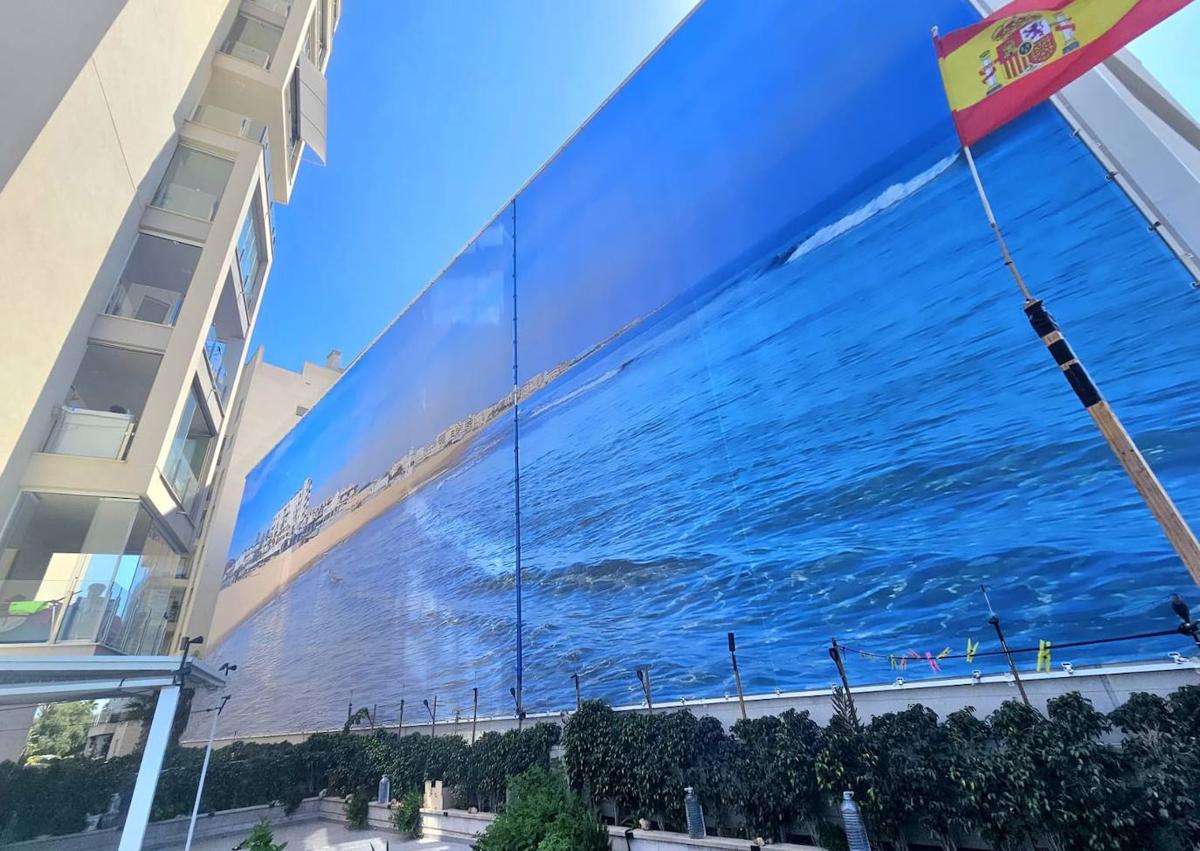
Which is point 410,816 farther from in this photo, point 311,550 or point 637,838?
point 311,550

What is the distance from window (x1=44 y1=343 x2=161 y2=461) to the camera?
24.5 ft

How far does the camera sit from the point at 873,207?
6.89m

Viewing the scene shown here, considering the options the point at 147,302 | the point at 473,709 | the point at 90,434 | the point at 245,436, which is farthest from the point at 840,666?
the point at 245,436

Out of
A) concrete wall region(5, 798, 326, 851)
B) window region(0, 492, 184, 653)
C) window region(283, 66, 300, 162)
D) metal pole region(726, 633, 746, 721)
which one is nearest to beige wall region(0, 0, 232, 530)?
window region(0, 492, 184, 653)

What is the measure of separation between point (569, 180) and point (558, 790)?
11.6 metres

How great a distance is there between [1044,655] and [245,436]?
28826 millimetres

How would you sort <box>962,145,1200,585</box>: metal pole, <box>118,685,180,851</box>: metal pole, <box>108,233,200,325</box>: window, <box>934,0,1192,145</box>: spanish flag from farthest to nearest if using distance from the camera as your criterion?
<box>108,233,200,325</box>: window, <box>118,685,180,851</box>: metal pole, <box>934,0,1192,145</box>: spanish flag, <box>962,145,1200,585</box>: metal pole

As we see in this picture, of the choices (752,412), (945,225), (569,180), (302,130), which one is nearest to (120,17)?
(302,130)

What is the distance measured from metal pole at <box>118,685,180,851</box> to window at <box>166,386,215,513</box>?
3372 mm

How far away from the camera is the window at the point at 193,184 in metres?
9.66

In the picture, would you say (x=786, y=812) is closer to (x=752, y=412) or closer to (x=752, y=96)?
(x=752, y=412)

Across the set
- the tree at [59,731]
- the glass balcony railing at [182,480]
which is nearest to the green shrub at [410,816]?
the glass balcony railing at [182,480]

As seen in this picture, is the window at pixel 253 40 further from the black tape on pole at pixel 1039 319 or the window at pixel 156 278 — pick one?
the black tape on pole at pixel 1039 319

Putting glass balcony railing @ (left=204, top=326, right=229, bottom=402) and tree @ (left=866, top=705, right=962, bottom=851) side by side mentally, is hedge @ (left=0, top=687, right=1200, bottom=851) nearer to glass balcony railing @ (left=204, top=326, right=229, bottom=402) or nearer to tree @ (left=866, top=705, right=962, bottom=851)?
tree @ (left=866, top=705, right=962, bottom=851)
